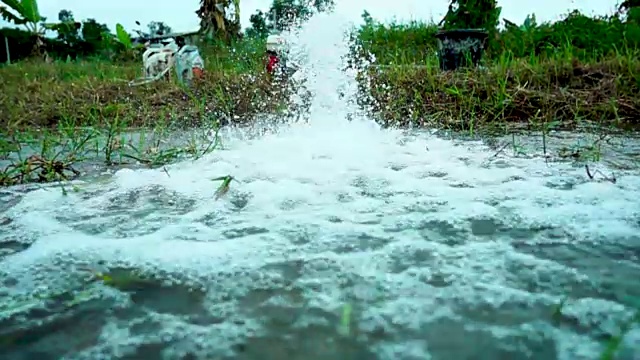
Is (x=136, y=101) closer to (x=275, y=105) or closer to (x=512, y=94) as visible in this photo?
(x=275, y=105)

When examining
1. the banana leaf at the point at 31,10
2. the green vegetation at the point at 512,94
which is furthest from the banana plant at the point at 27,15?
the green vegetation at the point at 512,94

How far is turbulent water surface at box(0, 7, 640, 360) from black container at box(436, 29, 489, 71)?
10.4 feet

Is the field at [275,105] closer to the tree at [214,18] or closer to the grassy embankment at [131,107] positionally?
the grassy embankment at [131,107]

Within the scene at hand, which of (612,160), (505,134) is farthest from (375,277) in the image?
(505,134)

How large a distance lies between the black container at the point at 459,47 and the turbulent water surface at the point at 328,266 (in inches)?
125

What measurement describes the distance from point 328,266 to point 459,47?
423 centimetres

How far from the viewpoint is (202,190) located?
173 centimetres

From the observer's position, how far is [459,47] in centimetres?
484

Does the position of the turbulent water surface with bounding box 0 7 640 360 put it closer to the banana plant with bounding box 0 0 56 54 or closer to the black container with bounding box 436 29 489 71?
the black container with bounding box 436 29 489 71

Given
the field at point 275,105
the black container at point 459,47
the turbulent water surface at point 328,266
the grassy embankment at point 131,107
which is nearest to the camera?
the turbulent water surface at point 328,266

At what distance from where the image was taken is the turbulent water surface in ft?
2.52

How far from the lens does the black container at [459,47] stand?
477cm

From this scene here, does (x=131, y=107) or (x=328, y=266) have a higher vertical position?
(x=131, y=107)

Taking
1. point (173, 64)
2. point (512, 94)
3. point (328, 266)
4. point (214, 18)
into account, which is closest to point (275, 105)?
point (512, 94)
